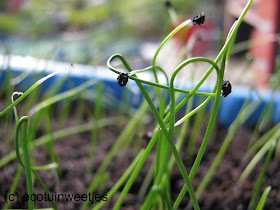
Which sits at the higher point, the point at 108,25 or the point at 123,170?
the point at 108,25

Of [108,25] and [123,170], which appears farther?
[108,25]

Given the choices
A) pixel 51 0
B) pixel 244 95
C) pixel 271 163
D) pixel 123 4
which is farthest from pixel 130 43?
pixel 271 163

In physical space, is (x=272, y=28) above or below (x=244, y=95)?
above

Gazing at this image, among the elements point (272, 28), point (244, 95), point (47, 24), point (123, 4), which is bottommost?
point (244, 95)

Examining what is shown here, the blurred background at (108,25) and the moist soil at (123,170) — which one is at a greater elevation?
the blurred background at (108,25)

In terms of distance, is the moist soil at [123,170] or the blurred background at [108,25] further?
the blurred background at [108,25]

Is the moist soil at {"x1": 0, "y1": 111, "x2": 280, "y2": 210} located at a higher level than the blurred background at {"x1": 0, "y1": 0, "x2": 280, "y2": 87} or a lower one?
lower

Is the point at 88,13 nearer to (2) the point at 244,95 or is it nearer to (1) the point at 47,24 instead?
(1) the point at 47,24

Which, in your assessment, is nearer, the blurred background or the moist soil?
the moist soil
